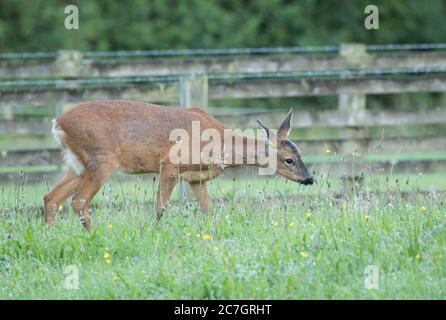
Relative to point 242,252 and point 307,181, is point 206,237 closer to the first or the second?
point 242,252

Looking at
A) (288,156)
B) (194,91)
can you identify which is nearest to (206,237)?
(288,156)

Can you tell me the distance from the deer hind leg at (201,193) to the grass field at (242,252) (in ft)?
2.98

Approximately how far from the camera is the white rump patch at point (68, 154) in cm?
898

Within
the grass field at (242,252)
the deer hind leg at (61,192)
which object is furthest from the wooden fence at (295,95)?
the grass field at (242,252)

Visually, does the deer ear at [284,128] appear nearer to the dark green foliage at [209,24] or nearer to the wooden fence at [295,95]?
the wooden fence at [295,95]

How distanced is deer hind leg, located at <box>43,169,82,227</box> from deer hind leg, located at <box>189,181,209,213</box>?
104cm

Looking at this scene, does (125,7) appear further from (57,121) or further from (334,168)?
(57,121)

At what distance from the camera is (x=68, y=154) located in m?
9.05

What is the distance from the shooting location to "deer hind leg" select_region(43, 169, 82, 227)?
8.96 m

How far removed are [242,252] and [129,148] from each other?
2.94m

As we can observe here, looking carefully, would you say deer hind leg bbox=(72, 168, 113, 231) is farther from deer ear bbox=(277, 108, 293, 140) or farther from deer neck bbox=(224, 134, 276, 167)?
deer ear bbox=(277, 108, 293, 140)

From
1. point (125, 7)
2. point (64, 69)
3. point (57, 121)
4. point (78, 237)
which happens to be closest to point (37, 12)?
point (125, 7)

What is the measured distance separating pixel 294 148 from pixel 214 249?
3170 millimetres

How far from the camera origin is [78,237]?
700 cm
